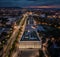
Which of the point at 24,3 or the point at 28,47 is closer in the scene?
the point at 28,47

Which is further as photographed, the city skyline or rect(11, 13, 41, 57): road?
the city skyline

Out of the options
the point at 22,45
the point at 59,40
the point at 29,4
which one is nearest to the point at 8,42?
the point at 22,45

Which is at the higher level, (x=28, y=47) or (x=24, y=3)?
(x=28, y=47)

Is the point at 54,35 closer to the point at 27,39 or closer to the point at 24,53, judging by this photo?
the point at 27,39

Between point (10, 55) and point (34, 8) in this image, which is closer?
point (10, 55)

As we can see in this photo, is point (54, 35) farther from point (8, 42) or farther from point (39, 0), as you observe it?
point (39, 0)

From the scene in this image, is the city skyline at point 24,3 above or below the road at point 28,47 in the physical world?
below

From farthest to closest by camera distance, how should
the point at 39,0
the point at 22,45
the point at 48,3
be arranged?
the point at 39,0 < the point at 48,3 < the point at 22,45

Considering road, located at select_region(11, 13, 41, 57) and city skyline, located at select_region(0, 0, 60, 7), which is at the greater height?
road, located at select_region(11, 13, 41, 57)

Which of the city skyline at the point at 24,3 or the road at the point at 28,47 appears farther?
the city skyline at the point at 24,3

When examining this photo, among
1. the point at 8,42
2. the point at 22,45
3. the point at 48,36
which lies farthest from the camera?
the point at 48,36
